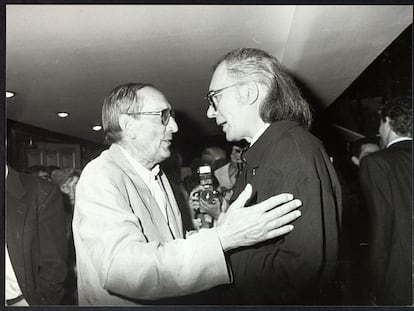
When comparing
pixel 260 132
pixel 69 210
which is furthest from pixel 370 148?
→ pixel 69 210

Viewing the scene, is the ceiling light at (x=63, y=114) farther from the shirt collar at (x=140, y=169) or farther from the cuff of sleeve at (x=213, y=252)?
the cuff of sleeve at (x=213, y=252)

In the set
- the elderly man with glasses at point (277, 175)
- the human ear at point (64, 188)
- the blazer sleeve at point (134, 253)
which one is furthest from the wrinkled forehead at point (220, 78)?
the human ear at point (64, 188)

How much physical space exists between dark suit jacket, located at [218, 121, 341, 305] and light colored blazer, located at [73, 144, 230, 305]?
0.09 m

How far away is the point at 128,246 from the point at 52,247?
31cm

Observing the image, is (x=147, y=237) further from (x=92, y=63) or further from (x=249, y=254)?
(x=92, y=63)

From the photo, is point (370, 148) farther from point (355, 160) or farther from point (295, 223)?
point (295, 223)

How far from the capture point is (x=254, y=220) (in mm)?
1000

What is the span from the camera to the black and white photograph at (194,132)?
113 cm

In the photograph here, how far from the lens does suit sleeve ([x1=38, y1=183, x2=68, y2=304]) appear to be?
47.3 inches

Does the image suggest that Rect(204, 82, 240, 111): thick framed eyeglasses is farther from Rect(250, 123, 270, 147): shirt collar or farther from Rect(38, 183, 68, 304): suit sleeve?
Rect(38, 183, 68, 304): suit sleeve

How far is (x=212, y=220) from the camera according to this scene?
121 cm

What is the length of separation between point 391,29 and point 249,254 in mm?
764

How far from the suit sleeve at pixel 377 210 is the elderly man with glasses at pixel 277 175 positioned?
0.53ft

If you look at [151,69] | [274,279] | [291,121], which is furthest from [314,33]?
[274,279]
